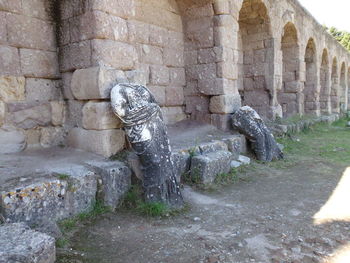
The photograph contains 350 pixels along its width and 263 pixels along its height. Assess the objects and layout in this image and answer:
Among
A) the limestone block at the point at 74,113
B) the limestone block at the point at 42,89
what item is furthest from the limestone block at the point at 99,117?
the limestone block at the point at 42,89

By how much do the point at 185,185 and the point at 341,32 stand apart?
30.6 meters

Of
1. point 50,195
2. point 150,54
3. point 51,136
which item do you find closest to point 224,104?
point 150,54

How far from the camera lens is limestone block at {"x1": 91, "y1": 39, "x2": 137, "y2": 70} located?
11.6 feet

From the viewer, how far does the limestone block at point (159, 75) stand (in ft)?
18.0

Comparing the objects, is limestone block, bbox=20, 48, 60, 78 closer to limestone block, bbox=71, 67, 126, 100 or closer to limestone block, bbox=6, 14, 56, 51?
limestone block, bbox=6, 14, 56, 51

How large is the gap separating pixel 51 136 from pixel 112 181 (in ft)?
4.48

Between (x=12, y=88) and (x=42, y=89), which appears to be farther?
(x=42, y=89)

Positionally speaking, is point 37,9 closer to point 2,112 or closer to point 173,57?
point 2,112

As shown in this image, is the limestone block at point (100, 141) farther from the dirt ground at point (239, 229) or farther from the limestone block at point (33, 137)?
the dirt ground at point (239, 229)

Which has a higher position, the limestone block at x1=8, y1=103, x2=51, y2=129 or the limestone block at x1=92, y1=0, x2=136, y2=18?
the limestone block at x1=92, y1=0, x2=136, y2=18

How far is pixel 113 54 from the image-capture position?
143 inches

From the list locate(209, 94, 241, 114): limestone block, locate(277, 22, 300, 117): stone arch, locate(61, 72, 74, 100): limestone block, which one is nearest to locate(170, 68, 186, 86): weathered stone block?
locate(209, 94, 241, 114): limestone block

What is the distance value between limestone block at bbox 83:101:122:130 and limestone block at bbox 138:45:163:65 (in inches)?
76.0

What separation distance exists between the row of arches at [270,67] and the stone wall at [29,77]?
497cm
